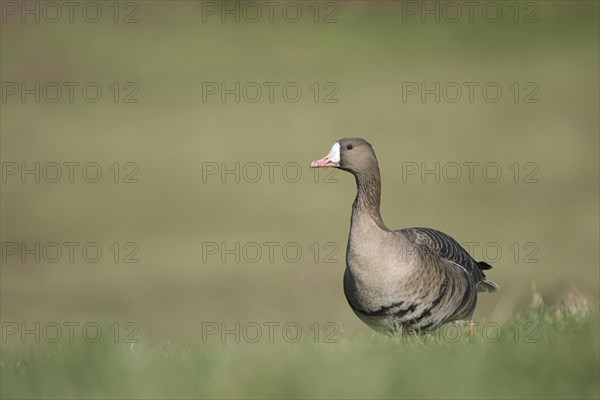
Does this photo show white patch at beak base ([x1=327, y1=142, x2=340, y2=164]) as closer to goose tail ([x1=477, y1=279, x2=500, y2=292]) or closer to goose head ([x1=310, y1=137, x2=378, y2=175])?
goose head ([x1=310, y1=137, x2=378, y2=175])

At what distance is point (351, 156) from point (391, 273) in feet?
3.18

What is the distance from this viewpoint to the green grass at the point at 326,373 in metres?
3.69

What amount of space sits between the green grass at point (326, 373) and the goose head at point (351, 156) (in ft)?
8.22

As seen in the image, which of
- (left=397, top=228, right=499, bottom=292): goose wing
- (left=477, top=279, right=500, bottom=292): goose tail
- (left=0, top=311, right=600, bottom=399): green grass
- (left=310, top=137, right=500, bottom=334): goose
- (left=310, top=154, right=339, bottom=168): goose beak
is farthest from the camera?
(left=477, top=279, right=500, bottom=292): goose tail

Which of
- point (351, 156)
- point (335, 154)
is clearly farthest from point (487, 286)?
point (335, 154)

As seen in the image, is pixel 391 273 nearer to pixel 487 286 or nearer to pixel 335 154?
pixel 335 154

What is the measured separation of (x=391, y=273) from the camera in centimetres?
616

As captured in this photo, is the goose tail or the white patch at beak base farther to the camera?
the goose tail

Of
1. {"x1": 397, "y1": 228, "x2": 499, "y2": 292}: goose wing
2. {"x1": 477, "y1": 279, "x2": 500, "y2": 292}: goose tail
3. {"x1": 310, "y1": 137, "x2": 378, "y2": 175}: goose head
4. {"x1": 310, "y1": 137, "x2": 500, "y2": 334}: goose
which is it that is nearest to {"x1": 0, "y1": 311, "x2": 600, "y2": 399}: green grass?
{"x1": 310, "y1": 137, "x2": 500, "y2": 334}: goose

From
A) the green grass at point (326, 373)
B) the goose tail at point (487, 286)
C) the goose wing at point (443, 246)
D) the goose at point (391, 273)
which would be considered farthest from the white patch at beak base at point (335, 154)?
the green grass at point (326, 373)

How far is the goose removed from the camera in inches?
242

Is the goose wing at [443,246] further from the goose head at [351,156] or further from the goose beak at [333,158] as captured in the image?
the goose beak at [333,158]

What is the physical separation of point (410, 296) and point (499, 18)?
2065cm

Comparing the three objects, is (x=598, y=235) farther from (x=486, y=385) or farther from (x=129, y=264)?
(x=486, y=385)
